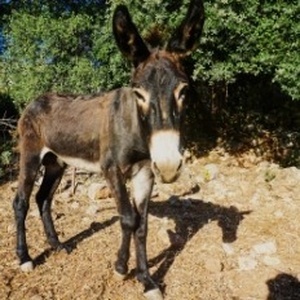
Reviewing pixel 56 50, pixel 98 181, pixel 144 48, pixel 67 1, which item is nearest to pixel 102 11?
pixel 67 1

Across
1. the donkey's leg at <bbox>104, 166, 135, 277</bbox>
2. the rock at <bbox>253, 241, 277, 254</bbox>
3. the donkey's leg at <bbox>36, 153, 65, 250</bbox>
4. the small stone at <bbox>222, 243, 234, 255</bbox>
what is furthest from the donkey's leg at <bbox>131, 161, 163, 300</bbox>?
the rock at <bbox>253, 241, 277, 254</bbox>

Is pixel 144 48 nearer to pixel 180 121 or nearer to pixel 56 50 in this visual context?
pixel 180 121

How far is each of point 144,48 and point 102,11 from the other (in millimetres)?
5665

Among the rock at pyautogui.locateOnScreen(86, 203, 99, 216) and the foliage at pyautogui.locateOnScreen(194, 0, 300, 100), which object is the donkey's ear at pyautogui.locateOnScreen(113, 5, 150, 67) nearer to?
the rock at pyautogui.locateOnScreen(86, 203, 99, 216)

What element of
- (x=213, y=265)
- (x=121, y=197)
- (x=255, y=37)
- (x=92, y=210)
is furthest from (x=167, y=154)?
(x=255, y=37)

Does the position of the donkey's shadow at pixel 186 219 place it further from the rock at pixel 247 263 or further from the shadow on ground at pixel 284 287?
the shadow on ground at pixel 284 287

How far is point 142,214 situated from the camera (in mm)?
4363

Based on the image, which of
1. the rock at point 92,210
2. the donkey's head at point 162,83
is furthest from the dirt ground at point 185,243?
the donkey's head at point 162,83

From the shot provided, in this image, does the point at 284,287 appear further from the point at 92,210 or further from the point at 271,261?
the point at 92,210

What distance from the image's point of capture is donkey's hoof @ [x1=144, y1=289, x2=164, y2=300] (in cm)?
416

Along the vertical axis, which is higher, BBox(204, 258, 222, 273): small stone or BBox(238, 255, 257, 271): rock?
BBox(204, 258, 222, 273): small stone

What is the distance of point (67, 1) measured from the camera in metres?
8.78

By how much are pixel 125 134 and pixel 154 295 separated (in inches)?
59.3

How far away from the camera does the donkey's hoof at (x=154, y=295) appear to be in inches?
164
